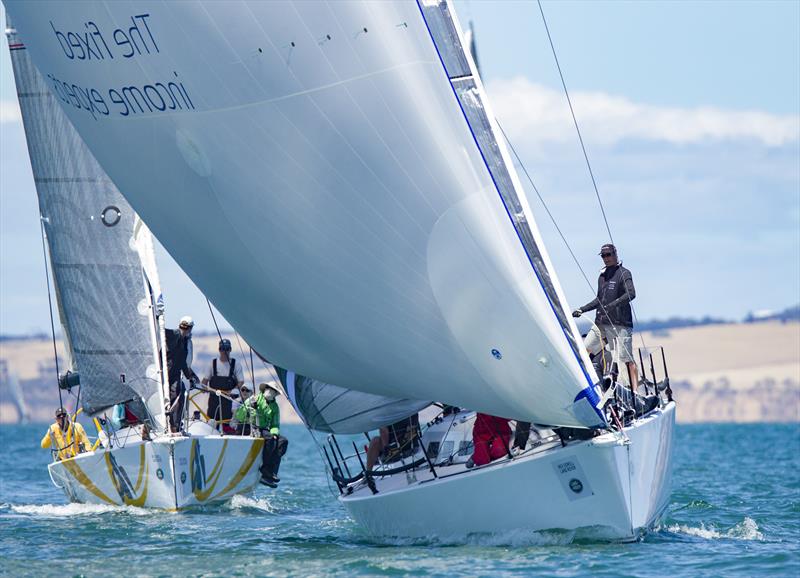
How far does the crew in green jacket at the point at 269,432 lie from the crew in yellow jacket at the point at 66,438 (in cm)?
267

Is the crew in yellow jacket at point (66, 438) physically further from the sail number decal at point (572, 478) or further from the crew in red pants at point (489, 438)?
the sail number decal at point (572, 478)

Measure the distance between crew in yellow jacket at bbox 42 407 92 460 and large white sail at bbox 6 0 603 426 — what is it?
794 cm

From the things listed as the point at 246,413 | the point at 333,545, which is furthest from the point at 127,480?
the point at 333,545

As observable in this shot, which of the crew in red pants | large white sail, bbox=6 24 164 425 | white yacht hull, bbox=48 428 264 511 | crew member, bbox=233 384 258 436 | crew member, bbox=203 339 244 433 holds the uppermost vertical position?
large white sail, bbox=6 24 164 425

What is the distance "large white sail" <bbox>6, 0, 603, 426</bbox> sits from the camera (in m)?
12.0

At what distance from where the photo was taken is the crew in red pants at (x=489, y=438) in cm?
1335

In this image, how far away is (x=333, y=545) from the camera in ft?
47.8

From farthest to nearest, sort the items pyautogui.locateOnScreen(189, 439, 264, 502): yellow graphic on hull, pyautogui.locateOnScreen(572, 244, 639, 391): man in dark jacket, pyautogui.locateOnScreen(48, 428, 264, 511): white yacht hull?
1. pyautogui.locateOnScreen(189, 439, 264, 502): yellow graphic on hull
2. pyautogui.locateOnScreen(48, 428, 264, 511): white yacht hull
3. pyautogui.locateOnScreen(572, 244, 639, 391): man in dark jacket

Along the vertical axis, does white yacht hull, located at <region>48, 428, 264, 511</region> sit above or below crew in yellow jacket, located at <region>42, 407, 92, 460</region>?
below

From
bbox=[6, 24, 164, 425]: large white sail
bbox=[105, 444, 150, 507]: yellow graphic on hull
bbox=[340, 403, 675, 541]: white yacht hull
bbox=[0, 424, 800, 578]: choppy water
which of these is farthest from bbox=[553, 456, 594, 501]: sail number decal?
bbox=[6, 24, 164, 425]: large white sail

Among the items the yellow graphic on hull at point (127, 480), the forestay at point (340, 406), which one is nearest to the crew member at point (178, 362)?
the yellow graphic on hull at point (127, 480)

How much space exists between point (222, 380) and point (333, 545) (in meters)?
5.37

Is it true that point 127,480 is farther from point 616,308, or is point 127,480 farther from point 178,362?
point 616,308

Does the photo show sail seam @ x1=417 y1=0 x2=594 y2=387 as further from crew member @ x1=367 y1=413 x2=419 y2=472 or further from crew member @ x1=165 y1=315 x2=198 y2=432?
crew member @ x1=165 y1=315 x2=198 y2=432
